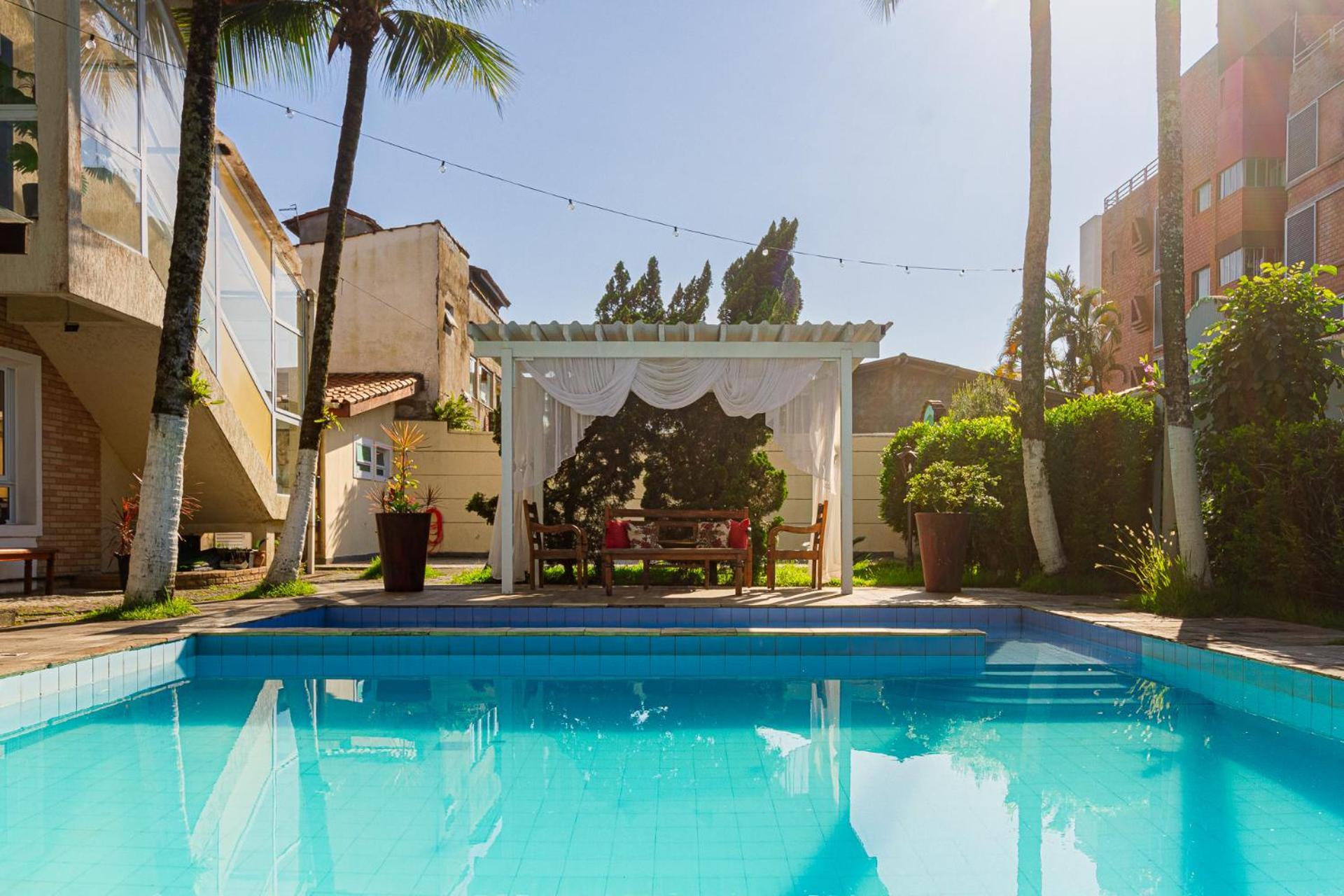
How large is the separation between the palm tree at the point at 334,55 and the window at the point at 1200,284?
68.2ft

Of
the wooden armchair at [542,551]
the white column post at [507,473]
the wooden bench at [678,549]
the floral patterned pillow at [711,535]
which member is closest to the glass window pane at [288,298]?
the white column post at [507,473]

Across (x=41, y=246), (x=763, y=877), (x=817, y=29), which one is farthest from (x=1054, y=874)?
(x=817, y=29)

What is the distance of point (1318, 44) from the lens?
19.6m

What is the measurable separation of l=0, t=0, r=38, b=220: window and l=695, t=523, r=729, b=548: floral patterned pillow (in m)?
6.39

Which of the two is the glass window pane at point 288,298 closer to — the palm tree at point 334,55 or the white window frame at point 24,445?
the palm tree at point 334,55

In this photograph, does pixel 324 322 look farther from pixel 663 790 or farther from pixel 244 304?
pixel 663 790

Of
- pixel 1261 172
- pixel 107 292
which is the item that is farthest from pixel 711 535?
pixel 1261 172

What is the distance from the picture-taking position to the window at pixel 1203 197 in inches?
960

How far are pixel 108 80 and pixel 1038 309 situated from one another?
8.70 meters

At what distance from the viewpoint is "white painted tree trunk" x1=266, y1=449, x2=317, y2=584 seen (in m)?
9.18

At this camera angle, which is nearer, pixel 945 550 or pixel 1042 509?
pixel 945 550

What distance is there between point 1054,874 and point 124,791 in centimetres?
351

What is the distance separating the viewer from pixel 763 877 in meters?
2.99

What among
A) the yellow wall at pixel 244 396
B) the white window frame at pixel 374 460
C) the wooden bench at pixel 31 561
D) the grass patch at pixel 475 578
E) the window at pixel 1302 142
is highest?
the window at pixel 1302 142
